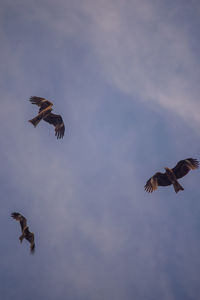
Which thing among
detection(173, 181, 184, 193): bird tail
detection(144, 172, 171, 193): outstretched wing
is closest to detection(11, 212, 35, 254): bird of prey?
detection(144, 172, 171, 193): outstretched wing

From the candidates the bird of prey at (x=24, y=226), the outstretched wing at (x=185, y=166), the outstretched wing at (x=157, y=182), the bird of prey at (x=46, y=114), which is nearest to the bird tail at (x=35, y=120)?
the bird of prey at (x=46, y=114)

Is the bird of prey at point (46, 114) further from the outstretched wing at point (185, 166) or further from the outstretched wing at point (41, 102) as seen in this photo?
the outstretched wing at point (185, 166)

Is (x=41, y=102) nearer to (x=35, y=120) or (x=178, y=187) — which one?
(x=35, y=120)

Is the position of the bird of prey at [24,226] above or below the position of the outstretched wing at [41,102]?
below

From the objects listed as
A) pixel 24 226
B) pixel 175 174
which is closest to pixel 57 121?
pixel 24 226

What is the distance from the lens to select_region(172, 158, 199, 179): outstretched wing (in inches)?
550

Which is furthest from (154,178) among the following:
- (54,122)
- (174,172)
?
(54,122)

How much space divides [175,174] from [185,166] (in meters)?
0.61

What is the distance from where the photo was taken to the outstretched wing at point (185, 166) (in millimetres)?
13977

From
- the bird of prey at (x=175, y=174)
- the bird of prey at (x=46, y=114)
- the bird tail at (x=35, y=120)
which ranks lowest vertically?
the bird of prey at (x=175, y=174)

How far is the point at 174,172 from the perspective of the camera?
1438 centimetres

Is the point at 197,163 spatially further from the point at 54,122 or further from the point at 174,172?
the point at 54,122

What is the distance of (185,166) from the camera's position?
14.2 m

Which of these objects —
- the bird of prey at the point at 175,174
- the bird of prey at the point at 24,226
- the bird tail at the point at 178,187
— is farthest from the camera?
the bird of prey at the point at 24,226
